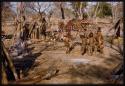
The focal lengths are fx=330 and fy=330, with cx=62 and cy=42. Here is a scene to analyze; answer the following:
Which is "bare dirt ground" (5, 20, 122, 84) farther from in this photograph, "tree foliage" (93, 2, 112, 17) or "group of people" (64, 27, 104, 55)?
"tree foliage" (93, 2, 112, 17)

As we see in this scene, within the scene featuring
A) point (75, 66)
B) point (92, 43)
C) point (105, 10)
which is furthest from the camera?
point (105, 10)

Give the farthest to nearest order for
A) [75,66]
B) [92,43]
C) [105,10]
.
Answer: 1. [105,10]
2. [92,43]
3. [75,66]

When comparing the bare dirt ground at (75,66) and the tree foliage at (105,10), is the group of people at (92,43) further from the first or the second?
the tree foliage at (105,10)

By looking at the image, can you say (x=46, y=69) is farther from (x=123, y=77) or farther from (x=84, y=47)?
(x=84, y=47)

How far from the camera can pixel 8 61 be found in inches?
493

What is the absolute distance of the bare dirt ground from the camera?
39.4ft

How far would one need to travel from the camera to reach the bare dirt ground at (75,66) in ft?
39.4

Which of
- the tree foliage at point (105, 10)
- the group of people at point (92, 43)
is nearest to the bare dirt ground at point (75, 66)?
the group of people at point (92, 43)

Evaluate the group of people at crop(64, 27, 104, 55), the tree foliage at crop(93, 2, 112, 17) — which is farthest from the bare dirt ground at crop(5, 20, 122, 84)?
the tree foliage at crop(93, 2, 112, 17)

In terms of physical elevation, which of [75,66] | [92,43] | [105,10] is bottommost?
[75,66]

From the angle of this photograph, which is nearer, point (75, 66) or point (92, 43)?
point (75, 66)

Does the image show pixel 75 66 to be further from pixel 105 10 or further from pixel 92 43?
pixel 105 10

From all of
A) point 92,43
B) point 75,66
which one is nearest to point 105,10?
point 92,43

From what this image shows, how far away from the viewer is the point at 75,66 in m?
14.5
